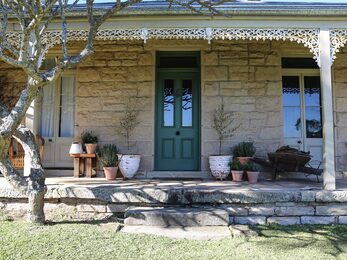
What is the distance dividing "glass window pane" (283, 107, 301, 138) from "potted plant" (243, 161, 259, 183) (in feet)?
4.69

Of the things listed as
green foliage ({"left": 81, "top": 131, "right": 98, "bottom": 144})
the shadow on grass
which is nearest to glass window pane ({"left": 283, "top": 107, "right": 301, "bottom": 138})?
the shadow on grass

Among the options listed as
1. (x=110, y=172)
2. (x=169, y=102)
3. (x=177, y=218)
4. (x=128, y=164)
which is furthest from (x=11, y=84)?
(x=177, y=218)

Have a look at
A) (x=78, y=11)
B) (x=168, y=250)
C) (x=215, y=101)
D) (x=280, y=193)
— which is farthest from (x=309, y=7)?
(x=168, y=250)

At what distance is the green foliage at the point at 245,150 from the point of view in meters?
6.55

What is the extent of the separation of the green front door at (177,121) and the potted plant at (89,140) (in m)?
1.30

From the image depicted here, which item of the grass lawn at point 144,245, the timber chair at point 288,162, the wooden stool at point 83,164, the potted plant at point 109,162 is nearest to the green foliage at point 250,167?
the timber chair at point 288,162

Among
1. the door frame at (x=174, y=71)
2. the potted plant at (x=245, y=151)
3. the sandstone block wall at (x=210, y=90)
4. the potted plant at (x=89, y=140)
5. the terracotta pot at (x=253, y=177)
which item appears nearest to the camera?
the terracotta pot at (x=253, y=177)

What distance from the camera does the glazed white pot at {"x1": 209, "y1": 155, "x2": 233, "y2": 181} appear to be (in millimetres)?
6330

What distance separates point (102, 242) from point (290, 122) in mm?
4944

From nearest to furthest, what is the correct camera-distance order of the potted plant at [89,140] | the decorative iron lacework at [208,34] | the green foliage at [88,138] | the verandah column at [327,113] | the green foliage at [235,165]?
the verandah column at [327,113] → the decorative iron lacework at [208,34] → the green foliage at [235,165] → the potted plant at [89,140] → the green foliage at [88,138]

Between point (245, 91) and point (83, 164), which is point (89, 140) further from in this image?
point (245, 91)

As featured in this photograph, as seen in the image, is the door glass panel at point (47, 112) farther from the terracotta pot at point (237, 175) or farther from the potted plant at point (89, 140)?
the terracotta pot at point (237, 175)

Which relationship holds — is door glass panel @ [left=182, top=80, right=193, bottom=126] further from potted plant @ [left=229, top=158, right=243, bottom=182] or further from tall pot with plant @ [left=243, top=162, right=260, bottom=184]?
tall pot with plant @ [left=243, top=162, right=260, bottom=184]

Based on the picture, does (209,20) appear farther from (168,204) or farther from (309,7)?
(168,204)
